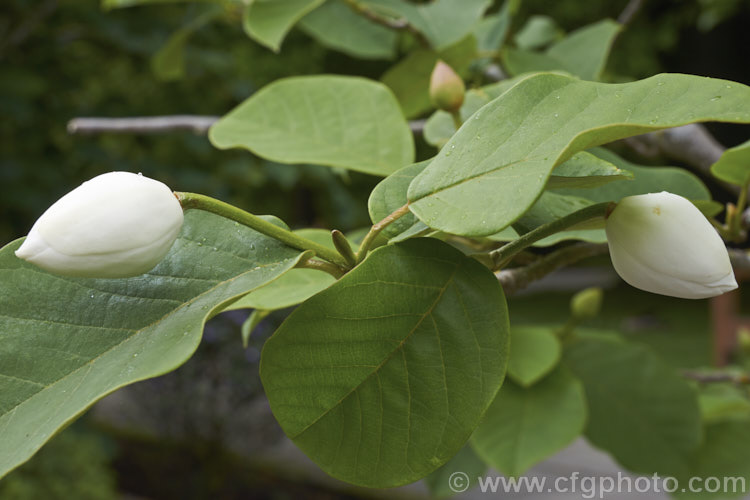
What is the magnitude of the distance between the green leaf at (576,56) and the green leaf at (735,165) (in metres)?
0.27

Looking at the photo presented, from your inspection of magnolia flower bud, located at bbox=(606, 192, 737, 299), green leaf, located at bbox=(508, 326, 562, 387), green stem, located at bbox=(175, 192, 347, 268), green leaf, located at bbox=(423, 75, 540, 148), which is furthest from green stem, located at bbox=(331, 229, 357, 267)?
green leaf, located at bbox=(508, 326, 562, 387)

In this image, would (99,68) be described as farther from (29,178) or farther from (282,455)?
(282,455)

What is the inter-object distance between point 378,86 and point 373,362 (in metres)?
0.29

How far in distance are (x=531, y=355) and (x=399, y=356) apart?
0.45m

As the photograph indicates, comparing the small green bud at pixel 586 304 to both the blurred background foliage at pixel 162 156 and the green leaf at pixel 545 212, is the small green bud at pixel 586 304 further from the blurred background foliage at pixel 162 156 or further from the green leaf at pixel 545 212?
the green leaf at pixel 545 212

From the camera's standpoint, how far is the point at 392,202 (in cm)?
33

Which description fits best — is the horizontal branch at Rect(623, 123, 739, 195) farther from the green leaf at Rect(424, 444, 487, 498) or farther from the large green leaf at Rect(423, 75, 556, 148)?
the green leaf at Rect(424, 444, 487, 498)

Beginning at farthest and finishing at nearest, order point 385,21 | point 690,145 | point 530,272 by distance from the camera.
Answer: point 385,21 → point 690,145 → point 530,272


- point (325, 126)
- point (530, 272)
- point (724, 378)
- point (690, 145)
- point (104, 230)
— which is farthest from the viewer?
point (724, 378)

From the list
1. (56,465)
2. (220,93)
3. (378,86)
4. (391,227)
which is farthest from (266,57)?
(391,227)

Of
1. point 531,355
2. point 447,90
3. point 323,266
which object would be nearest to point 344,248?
point 323,266

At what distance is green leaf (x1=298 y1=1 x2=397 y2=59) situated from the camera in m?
0.86

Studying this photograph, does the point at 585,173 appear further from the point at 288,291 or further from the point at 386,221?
the point at 288,291

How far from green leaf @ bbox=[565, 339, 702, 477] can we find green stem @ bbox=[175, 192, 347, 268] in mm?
542
